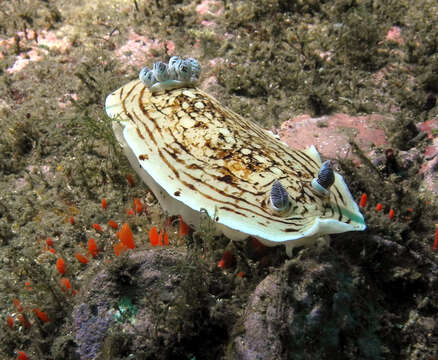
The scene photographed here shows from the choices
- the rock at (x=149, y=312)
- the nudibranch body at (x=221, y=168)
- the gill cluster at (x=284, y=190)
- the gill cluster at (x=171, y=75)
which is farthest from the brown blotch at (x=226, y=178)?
the gill cluster at (x=171, y=75)

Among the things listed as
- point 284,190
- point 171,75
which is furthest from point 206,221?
point 171,75

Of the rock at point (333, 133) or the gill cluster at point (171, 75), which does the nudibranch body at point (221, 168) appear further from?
the rock at point (333, 133)

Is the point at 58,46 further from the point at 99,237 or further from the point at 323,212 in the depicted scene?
the point at 323,212

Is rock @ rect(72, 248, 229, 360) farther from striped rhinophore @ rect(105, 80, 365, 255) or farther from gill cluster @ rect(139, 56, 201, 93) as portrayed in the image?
gill cluster @ rect(139, 56, 201, 93)

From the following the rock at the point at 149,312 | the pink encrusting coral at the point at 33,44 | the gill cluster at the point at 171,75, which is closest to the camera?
the rock at the point at 149,312

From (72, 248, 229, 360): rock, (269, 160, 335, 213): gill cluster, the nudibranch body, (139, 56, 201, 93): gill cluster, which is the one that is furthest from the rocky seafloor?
(139, 56, 201, 93): gill cluster

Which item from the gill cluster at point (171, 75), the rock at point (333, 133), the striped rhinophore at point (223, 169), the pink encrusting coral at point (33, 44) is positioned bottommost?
the rock at point (333, 133)

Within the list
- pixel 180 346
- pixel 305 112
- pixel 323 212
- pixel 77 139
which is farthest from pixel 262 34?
pixel 180 346
